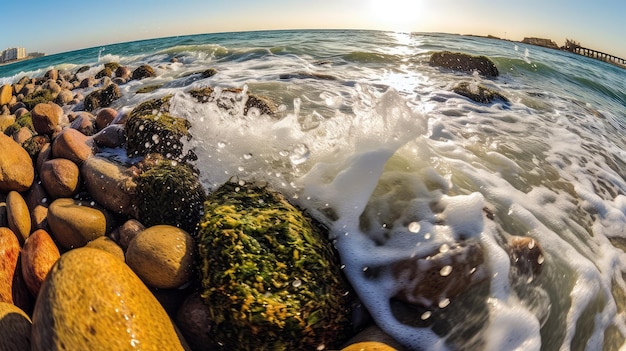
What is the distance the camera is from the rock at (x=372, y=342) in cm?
212

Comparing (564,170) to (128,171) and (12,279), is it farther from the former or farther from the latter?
(12,279)

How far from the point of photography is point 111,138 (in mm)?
4043

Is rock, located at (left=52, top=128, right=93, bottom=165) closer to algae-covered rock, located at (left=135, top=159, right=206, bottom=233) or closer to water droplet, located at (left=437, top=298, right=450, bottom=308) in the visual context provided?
algae-covered rock, located at (left=135, top=159, right=206, bottom=233)

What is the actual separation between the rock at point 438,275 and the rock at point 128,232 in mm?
2119

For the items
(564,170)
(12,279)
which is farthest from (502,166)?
(12,279)

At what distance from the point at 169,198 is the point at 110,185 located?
0.63 m

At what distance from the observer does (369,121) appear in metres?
4.34

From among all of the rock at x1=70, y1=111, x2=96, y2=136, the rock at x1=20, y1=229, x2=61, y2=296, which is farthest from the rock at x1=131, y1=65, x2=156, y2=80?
the rock at x1=20, y1=229, x2=61, y2=296

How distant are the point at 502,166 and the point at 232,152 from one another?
347cm

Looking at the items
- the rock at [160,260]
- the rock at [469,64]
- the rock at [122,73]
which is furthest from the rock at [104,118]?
the rock at [469,64]

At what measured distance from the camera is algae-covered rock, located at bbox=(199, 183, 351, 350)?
219 cm

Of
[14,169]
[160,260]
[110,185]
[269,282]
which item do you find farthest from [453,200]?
[14,169]

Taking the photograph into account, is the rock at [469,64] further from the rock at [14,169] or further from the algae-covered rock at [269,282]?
the rock at [14,169]

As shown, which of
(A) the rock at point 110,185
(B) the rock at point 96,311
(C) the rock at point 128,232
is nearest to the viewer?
(B) the rock at point 96,311
